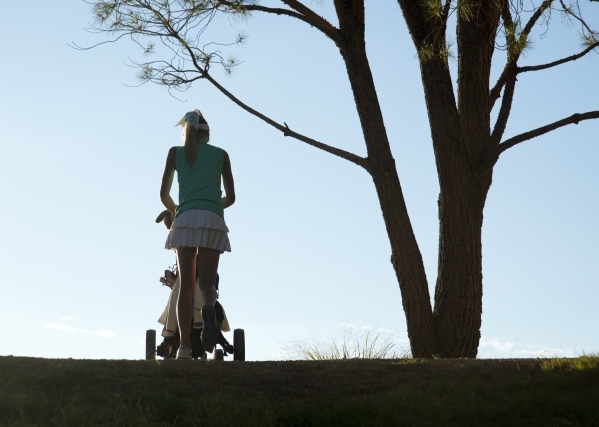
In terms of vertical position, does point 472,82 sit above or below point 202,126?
above

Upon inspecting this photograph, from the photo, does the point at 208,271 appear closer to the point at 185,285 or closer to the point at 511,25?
the point at 185,285

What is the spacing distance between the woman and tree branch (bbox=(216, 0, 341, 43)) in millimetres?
2772

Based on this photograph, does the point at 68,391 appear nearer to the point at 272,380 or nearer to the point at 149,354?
the point at 272,380

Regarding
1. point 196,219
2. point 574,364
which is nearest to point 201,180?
point 196,219

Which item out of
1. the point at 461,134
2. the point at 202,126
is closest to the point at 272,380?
the point at 202,126

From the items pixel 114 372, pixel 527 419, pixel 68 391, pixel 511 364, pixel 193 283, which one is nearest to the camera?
pixel 527 419

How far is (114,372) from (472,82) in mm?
4991

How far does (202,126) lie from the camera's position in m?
6.33

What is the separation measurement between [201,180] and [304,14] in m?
3.38

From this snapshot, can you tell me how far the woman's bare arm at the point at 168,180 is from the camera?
6.22 m

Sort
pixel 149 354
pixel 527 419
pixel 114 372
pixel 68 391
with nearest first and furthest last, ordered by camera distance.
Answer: pixel 527 419 < pixel 68 391 < pixel 114 372 < pixel 149 354

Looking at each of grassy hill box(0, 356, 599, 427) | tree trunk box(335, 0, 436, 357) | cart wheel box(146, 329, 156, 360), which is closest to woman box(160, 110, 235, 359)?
grassy hill box(0, 356, 599, 427)

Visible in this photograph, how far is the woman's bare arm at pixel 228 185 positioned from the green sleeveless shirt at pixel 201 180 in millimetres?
104

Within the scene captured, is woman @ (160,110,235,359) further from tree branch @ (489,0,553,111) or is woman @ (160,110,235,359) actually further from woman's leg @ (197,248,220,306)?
tree branch @ (489,0,553,111)
